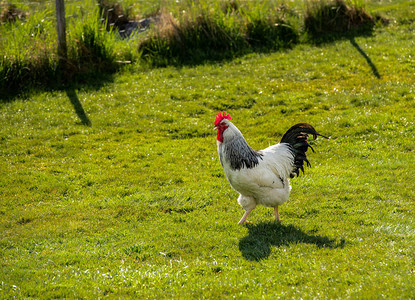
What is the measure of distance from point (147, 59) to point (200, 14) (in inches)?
102

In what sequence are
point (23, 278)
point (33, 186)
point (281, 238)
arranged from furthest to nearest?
point (33, 186) → point (281, 238) → point (23, 278)

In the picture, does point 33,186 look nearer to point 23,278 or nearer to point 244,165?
point 23,278

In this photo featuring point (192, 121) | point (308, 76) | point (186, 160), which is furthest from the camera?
point (308, 76)

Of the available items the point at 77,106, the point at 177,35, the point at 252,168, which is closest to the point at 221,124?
the point at 252,168

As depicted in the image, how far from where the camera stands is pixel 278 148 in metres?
8.91

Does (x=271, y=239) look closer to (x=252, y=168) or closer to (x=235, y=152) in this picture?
(x=252, y=168)

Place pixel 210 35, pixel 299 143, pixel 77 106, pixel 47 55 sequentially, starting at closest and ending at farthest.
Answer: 1. pixel 299 143
2. pixel 77 106
3. pixel 47 55
4. pixel 210 35

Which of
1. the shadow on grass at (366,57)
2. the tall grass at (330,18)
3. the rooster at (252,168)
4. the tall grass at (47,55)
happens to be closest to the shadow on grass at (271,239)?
the rooster at (252,168)

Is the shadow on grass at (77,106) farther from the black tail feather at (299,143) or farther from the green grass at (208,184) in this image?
the black tail feather at (299,143)

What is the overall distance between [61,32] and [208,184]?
29.1ft

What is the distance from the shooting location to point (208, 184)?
10438 millimetres

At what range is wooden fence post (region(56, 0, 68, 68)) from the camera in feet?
52.7

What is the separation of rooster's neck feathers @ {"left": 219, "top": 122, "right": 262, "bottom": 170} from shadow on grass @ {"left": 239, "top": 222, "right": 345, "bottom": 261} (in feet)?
3.71

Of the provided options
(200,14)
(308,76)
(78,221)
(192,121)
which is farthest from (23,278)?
(200,14)
